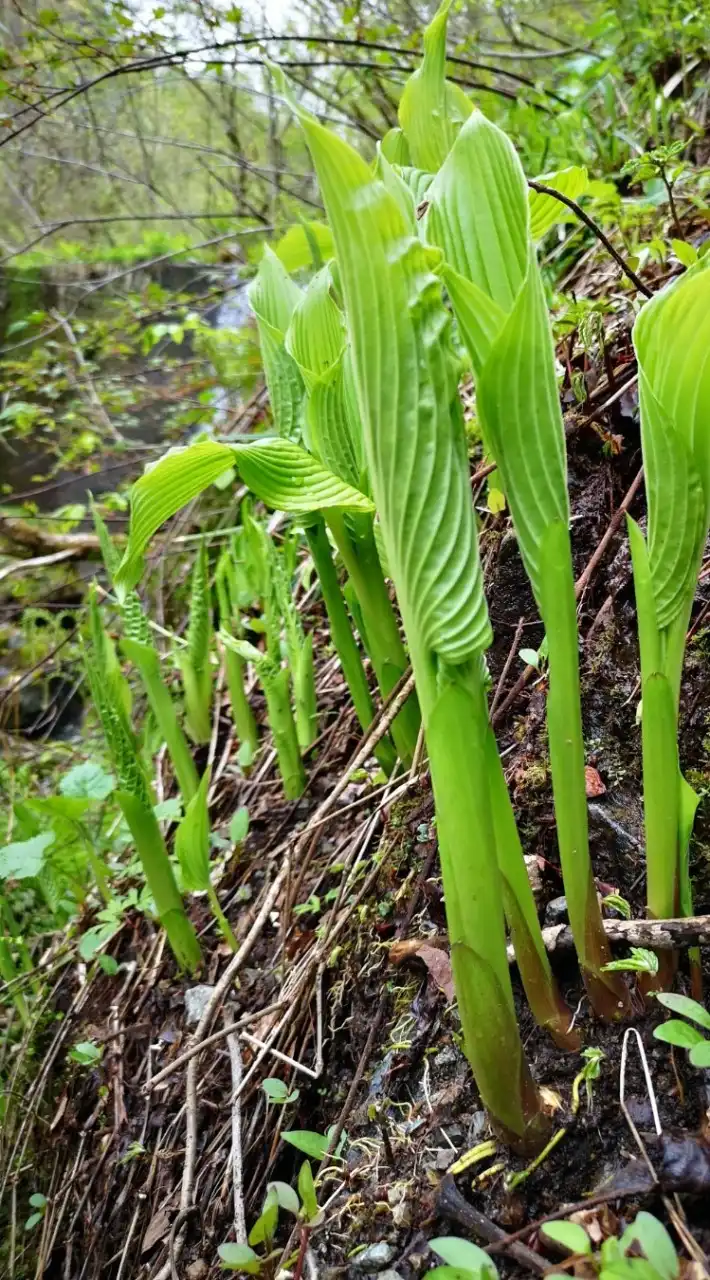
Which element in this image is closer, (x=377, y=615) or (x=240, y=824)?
(x=377, y=615)

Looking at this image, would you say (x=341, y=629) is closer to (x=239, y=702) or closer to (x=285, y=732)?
(x=285, y=732)

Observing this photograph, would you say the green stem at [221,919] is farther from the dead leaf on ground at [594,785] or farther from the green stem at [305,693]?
the dead leaf on ground at [594,785]

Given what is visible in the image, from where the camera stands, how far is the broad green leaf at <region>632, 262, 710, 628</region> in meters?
0.55

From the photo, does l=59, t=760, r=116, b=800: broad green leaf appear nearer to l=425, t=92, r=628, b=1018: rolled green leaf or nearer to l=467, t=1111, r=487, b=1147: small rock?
l=467, t=1111, r=487, b=1147: small rock

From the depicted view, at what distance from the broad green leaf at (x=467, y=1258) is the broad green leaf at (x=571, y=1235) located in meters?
0.05

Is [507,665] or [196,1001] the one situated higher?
[507,665]

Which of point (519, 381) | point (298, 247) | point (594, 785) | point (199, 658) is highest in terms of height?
point (298, 247)

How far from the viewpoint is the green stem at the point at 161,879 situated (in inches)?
45.1

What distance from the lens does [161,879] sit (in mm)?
1196

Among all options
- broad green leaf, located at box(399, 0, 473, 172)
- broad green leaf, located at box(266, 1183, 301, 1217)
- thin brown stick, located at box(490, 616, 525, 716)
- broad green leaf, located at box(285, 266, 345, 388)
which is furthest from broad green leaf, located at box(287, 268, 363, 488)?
A: broad green leaf, located at box(266, 1183, 301, 1217)

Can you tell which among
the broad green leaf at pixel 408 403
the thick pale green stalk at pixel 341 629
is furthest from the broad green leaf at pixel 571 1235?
the thick pale green stalk at pixel 341 629

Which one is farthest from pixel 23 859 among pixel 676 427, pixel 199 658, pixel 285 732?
pixel 676 427

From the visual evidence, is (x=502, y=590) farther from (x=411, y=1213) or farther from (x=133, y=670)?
(x=133, y=670)

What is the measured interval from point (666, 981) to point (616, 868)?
0.56 feet
